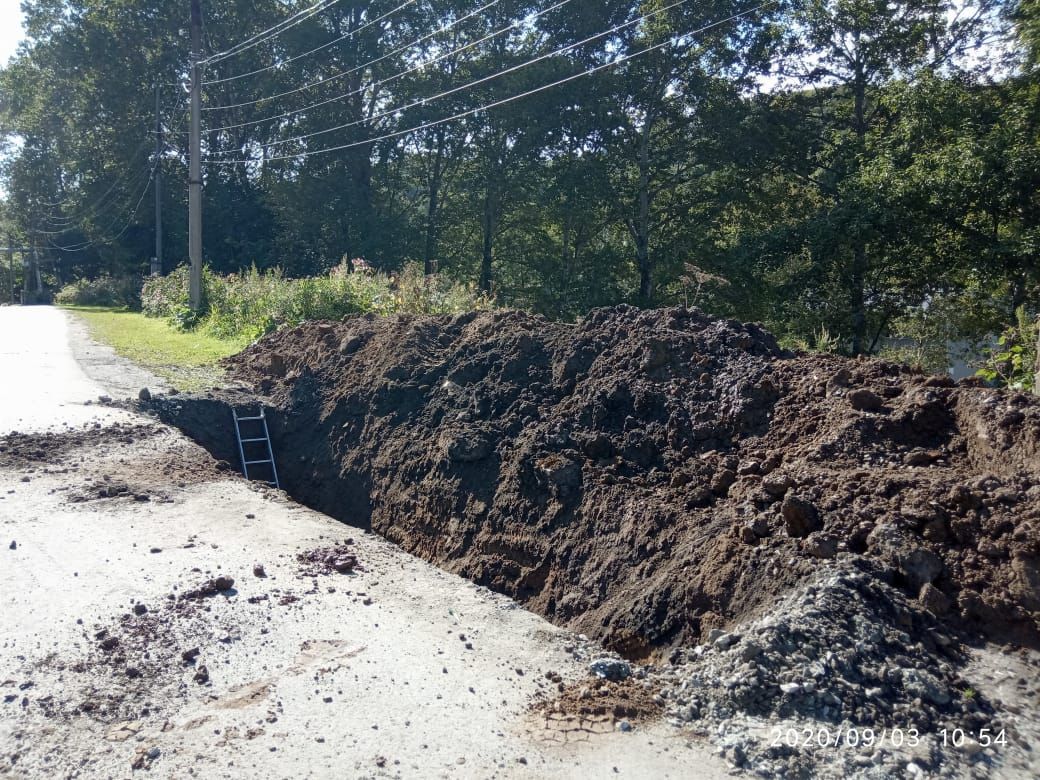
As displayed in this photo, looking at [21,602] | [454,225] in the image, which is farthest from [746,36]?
[21,602]

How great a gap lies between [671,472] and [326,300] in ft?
39.3

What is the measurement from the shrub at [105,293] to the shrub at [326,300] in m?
21.1

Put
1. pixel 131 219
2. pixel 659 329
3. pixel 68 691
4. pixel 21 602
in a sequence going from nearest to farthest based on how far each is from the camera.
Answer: pixel 68 691 → pixel 21 602 → pixel 659 329 → pixel 131 219

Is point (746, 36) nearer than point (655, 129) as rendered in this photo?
Yes

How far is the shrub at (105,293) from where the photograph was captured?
41.5m

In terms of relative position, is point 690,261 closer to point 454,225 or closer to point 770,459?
point 454,225

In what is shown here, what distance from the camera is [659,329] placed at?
7668 millimetres

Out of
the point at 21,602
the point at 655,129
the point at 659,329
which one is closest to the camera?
the point at 21,602

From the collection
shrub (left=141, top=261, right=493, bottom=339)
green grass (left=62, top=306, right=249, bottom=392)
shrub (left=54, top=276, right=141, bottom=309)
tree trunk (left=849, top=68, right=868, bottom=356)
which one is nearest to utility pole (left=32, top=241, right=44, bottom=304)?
shrub (left=54, top=276, right=141, bottom=309)

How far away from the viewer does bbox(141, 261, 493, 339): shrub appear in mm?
15219

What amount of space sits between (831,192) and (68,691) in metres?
22.0

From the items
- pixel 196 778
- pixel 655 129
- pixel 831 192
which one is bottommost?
pixel 196 778

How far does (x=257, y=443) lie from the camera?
10.7 metres

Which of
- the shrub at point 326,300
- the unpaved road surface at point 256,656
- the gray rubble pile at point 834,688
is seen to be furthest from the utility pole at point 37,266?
the gray rubble pile at point 834,688
